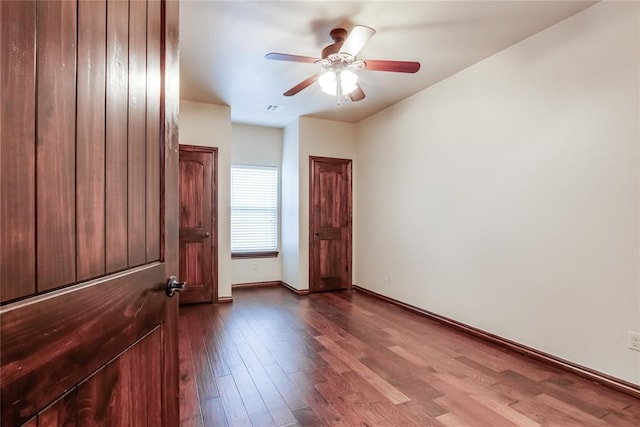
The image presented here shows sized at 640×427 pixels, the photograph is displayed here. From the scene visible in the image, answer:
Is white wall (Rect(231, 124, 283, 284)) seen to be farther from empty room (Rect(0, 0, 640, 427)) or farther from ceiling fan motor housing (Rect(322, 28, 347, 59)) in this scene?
ceiling fan motor housing (Rect(322, 28, 347, 59))

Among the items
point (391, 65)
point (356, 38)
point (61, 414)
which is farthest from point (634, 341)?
point (61, 414)

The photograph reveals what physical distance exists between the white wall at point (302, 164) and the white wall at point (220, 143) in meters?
1.03

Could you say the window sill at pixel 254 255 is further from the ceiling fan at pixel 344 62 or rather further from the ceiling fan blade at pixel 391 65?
the ceiling fan blade at pixel 391 65

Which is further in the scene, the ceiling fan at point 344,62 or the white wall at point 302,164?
the white wall at point 302,164

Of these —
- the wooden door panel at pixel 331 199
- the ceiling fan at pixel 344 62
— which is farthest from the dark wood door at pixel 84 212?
the wooden door panel at pixel 331 199

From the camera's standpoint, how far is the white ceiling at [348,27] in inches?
92.6

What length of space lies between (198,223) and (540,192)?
3900mm

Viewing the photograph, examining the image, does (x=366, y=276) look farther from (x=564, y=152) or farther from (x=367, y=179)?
(x=564, y=152)

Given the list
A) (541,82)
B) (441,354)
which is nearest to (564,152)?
(541,82)

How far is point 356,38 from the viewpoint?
90.0 inches

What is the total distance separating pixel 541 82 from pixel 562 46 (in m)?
0.27

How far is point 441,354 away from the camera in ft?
9.16

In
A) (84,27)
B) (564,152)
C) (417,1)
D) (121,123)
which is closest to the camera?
(84,27)

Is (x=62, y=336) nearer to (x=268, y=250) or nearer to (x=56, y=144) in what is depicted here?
(x=56, y=144)
